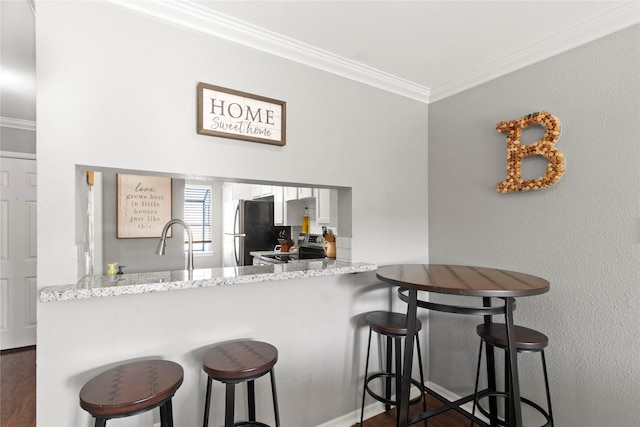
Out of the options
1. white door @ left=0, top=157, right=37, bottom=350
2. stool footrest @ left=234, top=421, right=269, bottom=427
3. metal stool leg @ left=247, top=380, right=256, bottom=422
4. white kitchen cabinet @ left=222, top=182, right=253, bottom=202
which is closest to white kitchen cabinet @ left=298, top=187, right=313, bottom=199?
white kitchen cabinet @ left=222, top=182, right=253, bottom=202

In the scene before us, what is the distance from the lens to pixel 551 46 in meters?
1.90

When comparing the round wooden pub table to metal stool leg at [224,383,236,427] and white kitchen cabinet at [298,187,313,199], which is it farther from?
white kitchen cabinet at [298,187,313,199]

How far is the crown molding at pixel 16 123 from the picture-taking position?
3.54 meters

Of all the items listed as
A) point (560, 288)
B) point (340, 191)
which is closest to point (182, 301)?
point (340, 191)

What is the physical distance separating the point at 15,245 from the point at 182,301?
3.40 metres

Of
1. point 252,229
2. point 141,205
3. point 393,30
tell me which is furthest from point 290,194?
point 393,30

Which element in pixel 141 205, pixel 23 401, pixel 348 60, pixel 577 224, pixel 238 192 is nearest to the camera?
pixel 577 224

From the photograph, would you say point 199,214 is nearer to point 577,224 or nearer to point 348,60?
point 348,60

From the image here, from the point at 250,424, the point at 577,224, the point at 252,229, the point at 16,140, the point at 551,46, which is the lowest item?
the point at 250,424

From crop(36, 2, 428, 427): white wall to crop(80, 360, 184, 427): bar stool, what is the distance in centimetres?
18

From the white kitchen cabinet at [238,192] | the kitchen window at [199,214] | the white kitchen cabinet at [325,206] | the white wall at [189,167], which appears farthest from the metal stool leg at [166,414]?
the kitchen window at [199,214]

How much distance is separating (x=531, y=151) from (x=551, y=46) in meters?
0.63

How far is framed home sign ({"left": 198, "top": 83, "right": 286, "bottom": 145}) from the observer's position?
1.73 meters

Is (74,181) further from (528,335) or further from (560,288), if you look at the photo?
(560,288)
